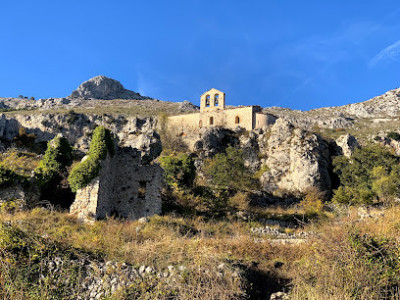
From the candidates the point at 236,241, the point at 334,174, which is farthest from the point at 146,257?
the point at 334,174

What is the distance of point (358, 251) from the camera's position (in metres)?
8.12

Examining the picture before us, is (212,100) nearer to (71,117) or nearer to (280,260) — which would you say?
(71,117)

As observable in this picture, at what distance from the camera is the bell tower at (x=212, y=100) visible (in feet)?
200

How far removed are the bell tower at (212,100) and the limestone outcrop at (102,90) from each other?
60046 mm

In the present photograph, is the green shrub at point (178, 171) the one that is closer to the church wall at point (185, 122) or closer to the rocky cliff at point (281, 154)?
the rocky cliff at point (281, 154)

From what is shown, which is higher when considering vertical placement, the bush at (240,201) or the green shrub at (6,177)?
the green shrub at (6,177)

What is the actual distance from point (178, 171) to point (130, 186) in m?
5.35

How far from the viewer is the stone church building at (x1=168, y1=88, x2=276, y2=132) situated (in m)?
55.6

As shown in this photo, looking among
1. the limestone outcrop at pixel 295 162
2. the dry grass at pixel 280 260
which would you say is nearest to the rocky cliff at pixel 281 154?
the limestone outcrop at pixel 295 162

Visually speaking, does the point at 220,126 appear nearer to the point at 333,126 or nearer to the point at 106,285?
the point at 333,126

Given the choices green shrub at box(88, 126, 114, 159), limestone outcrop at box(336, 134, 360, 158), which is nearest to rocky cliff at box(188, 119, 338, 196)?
limestone outcrop at box(336, 134, 360, 158)

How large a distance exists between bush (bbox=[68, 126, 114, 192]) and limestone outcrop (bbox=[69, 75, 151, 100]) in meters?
99.7

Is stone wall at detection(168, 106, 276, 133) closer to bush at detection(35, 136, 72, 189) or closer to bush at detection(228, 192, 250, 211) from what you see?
bush at detection(228, 192, 250, 211)

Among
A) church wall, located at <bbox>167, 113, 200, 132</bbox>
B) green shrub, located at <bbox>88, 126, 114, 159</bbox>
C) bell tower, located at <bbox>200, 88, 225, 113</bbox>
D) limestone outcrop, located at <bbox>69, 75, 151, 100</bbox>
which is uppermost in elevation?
limestone outcrop, located at <bbox>69, 75, 151, 100</bbox>
